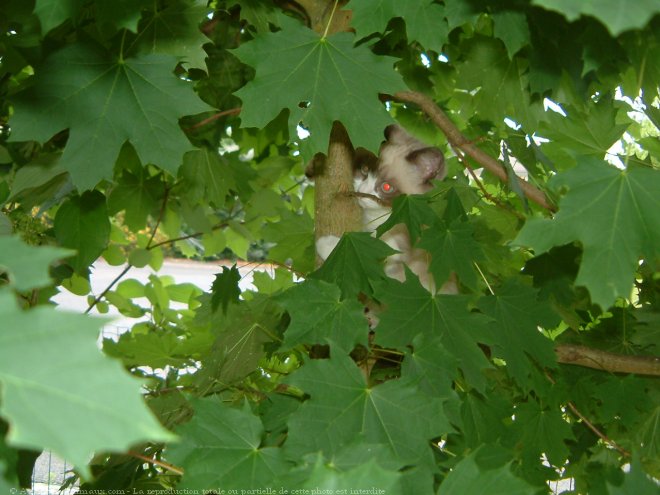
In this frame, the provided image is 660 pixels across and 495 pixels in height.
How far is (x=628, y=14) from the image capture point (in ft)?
1.97

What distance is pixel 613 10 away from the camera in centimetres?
60

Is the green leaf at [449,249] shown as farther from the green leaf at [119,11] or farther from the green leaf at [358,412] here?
the green leaf at [119,11]

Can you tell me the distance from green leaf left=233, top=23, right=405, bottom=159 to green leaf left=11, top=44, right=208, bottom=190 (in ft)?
0.30

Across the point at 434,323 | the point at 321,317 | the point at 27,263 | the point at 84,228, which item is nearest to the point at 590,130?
the point at 434,323

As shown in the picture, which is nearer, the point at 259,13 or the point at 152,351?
the point at 259,13

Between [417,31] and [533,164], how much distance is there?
421mm

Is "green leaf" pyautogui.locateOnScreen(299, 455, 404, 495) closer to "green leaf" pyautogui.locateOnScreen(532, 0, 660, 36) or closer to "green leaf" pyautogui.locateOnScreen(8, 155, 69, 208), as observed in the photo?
"green leaf" pyautogui.locateOnScreen(532, 0, 660, 36)

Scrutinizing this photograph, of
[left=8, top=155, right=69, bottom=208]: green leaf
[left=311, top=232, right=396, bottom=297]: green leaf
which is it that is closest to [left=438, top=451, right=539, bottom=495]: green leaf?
[left=311, top=232, right=396, bottom=297]: green leaf

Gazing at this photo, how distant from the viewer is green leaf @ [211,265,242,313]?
1.56 m

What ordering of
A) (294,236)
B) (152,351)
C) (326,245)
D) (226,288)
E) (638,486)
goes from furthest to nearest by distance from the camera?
1. (152,351)
2. (294,236)
3. (226,288)
4. (326,245)
5. (638,486)

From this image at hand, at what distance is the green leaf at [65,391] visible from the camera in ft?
1.18

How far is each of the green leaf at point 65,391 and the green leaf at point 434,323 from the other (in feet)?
2.48

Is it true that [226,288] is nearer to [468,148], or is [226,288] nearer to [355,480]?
[468,148]

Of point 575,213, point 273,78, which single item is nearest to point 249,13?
point 273,78
